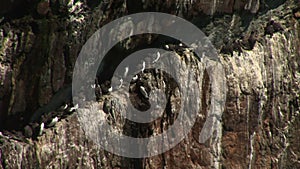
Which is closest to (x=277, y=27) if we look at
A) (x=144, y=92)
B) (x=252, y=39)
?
(x=252, y=39)

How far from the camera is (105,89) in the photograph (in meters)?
10.8

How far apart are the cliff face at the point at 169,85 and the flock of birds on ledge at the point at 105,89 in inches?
2.1

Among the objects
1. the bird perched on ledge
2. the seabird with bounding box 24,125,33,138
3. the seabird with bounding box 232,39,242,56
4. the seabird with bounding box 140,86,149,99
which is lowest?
the seabird with bounding box 24,125,33,138

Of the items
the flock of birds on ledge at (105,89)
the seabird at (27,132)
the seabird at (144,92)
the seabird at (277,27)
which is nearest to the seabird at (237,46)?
the flock of birds on ledge at (105,89)

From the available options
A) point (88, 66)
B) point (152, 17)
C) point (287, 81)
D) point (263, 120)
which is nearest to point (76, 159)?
point (88, 66)

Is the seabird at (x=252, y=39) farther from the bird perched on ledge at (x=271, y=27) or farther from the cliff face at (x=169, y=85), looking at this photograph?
the bird perched on ledge at (x=271, y=27)

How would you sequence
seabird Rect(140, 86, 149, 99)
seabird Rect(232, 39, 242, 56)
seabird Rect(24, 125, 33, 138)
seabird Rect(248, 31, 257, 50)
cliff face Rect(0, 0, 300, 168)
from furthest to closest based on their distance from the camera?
seabird Rect(248, 31, 257, 50), seabird Rect(232, 39, 242, 56), seabird Rect(140, 86, 149, 99), seabird Rect(24, 125, 33, 138), cliff face Rect(0, 0, 300, 168)

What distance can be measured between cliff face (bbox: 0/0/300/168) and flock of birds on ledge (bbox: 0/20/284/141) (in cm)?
5

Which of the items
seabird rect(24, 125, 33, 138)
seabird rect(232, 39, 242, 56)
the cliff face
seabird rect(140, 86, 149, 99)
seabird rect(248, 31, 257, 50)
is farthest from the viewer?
seabird rect(248, 31, 257, 50)

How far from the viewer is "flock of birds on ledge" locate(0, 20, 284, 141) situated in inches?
390

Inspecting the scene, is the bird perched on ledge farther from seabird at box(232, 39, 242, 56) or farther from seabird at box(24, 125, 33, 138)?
seabird at box(24, 125, 33, 138)

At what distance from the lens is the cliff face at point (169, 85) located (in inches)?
383

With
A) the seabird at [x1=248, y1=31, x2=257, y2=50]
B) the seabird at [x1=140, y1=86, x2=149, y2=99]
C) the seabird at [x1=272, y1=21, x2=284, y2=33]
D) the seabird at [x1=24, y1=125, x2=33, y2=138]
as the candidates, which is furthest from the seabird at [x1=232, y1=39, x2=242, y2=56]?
the seabird at [x1=24, y1=125, x2=33, y2=138]

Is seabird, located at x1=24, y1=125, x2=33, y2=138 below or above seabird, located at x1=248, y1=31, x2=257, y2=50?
above
